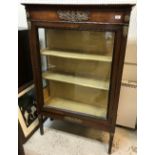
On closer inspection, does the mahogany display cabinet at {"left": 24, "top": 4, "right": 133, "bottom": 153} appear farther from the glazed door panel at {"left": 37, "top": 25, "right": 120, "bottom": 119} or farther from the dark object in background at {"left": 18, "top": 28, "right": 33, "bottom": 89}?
the dark object in background at {"left": 18, "top": 28, "right": 33, "bottom": 89}

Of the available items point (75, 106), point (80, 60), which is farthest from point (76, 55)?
point (75, 106)

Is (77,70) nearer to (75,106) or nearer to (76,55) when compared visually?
(76,55)

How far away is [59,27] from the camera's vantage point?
3.70 feet

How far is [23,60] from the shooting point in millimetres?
1526

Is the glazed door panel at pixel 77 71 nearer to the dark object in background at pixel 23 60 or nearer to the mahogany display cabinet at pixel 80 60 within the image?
the mahogany display cabinet at pixel 80 60

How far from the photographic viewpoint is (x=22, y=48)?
1491 mm
